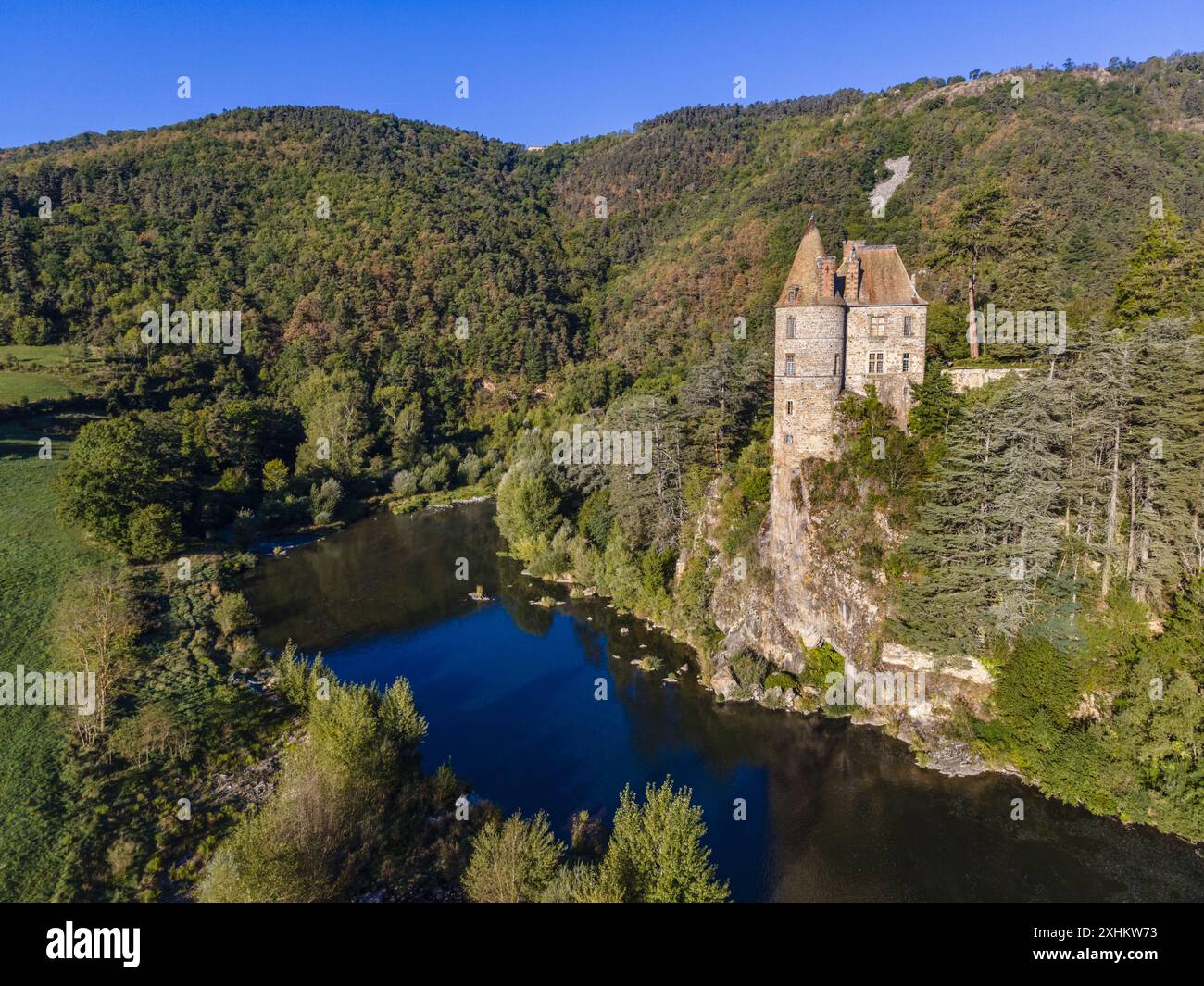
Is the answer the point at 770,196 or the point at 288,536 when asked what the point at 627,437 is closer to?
the point at 288,536

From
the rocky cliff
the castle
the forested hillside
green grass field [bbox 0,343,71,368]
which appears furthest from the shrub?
green grass field [bbox 0,343,71,368]

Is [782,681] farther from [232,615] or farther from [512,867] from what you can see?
[232,615]

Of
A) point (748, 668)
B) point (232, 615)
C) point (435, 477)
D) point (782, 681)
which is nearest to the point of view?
point (782, 681)

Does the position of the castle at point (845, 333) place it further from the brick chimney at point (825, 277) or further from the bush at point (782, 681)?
the bush at point (782, 681)

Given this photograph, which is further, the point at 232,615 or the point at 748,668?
the point at 232,615

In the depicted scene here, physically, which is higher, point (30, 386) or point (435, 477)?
point (30, 386)

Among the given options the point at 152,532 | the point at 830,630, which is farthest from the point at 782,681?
the point at 152,532
